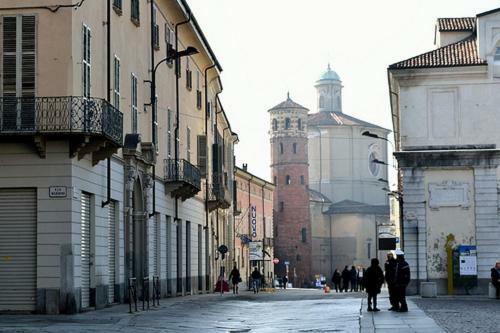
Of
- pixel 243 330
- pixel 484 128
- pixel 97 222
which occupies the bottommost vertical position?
pixel 243 330

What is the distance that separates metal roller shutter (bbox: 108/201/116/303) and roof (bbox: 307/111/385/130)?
101318mm

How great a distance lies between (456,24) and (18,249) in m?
29.7

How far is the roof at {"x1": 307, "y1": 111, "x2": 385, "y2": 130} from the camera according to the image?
132 m

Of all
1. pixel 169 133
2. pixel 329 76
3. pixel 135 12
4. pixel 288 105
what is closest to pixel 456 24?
pixel 169 133

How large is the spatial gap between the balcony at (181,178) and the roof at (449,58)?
364 inches

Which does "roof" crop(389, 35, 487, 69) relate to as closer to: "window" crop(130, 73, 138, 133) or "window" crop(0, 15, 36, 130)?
"window" crop(130, 73, 138, 133)

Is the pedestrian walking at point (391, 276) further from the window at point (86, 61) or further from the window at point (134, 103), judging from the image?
the window at point (134, 103)

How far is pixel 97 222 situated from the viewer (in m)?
28.7

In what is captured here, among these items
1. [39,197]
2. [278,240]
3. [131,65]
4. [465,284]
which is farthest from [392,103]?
[278,240]

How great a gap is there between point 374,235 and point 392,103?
7361cm

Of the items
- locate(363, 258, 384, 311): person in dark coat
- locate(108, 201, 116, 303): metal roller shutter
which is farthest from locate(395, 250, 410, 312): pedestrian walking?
locate(108, 201, 116, 303): metal roller shutter

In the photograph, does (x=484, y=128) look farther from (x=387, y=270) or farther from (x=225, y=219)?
(x=225, y=219)

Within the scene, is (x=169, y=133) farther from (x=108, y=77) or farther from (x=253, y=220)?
(x=253, y=220)

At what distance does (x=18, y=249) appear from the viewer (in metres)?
25.9
